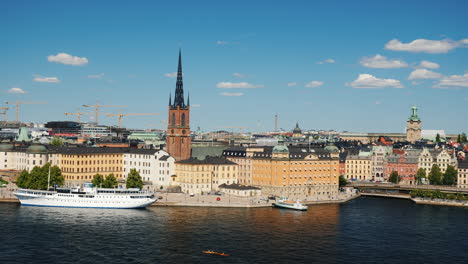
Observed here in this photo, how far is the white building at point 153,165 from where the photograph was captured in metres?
143

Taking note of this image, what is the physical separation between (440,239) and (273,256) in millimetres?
28662

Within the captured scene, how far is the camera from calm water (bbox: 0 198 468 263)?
7981 cm

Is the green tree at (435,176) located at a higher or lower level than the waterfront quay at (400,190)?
higher

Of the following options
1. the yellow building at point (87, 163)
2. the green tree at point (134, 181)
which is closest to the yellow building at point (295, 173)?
the green tree at point (134, 181)

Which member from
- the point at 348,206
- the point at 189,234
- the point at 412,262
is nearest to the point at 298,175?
the point at 348,206

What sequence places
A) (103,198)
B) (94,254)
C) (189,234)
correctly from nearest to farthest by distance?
(94,254), (189,234), (103,198)

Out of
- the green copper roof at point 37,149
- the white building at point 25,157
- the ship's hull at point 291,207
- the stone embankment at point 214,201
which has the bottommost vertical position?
the ship's hull at point 291,207

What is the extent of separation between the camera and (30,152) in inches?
5974

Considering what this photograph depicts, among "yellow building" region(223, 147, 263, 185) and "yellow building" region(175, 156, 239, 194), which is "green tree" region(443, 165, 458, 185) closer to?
"yellow building" region(223, 147, 263, 185)

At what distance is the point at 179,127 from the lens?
15075 cm

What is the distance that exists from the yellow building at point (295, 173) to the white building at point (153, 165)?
731 inches

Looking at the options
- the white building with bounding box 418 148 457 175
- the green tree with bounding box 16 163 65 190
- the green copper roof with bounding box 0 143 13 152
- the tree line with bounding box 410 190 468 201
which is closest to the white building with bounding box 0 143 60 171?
the green copper roof with bounding box 0 143 13 152

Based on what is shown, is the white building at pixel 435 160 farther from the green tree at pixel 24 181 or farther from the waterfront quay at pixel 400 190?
the green tree at pixel 24 181

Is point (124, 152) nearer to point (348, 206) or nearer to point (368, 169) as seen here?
point (348, 206)
